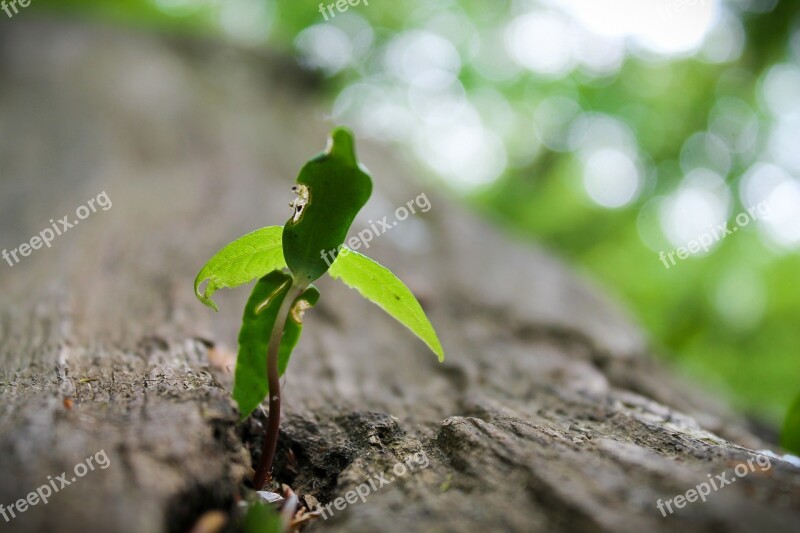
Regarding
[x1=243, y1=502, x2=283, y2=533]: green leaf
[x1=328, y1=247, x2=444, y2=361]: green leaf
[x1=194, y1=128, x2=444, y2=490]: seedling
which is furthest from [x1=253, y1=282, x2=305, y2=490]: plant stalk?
[x1=243, y1=502, x2=283, y2=533]: green leaf

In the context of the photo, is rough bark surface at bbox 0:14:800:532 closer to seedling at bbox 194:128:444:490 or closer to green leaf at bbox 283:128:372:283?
seedling at bbox 194:128:444:490

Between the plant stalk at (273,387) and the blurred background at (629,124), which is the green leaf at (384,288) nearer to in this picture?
the plant stalk at (273,387)

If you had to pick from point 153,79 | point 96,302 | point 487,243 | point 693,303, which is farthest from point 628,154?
point 96,302

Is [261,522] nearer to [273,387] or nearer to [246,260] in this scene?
[273,387]

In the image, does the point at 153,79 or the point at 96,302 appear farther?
the point at 153,79

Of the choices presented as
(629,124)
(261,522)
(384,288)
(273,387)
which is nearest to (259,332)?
(273,387)

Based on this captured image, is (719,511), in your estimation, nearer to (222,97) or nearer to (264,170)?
(264,170)

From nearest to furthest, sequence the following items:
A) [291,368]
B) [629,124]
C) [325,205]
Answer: [325,205]
[291,368]
[629,124]
